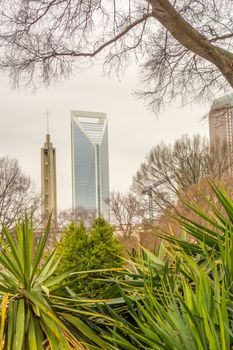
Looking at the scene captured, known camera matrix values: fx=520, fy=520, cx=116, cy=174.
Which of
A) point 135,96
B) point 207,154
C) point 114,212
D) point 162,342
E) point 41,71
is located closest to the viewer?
point 162,342

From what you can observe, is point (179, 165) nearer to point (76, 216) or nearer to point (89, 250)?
point (76, 216)

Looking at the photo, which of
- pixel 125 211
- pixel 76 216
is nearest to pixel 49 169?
pixel 76 216

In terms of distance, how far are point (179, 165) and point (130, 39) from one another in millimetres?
15518

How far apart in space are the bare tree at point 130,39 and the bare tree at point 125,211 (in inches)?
716

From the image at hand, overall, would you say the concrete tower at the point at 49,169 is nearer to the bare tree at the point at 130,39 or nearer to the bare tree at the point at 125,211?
the bare tree at the point at 125,211

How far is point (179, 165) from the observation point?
79.9ft

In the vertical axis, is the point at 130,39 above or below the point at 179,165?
below

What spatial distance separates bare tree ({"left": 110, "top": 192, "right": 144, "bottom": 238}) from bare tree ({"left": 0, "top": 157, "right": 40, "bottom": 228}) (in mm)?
5703

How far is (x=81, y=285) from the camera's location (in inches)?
261

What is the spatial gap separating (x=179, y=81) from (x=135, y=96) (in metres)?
0.94

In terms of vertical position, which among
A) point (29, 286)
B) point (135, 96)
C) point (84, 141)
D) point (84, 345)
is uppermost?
point (84, 141)

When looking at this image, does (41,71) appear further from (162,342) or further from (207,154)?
(207,154)

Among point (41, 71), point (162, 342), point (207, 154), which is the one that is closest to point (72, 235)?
point (41, 71)

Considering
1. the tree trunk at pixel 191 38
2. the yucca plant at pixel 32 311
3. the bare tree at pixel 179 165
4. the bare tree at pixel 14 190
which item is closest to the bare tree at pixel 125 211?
the bare tree at pixel 179 165
